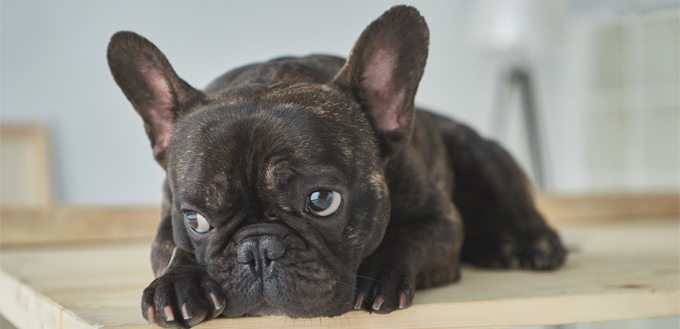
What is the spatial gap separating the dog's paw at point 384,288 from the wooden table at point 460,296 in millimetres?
20

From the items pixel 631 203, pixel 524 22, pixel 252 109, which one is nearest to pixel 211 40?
pixel 524 22

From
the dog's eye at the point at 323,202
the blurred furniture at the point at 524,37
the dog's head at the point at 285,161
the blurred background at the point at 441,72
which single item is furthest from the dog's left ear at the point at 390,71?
the blurred furniture at the point at 524,37

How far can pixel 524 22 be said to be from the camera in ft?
15.5

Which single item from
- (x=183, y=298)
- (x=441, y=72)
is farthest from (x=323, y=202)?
(x=441, y=72)

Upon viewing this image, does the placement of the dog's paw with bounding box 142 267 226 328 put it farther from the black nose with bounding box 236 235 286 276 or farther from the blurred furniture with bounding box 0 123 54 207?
the blurred furniture with bounding box 0 123 54 207

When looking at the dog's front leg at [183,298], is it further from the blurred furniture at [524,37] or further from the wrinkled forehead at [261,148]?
the blurred furniture at [524,37]

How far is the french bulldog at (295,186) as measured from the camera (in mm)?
1170

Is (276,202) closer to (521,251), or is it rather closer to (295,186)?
(295,186)

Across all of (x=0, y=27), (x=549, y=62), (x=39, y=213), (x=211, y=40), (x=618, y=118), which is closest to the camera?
(x=39, y=213)

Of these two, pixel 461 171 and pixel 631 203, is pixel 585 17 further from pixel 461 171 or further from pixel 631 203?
pixel 461 171

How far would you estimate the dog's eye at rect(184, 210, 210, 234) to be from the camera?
4.19 feet

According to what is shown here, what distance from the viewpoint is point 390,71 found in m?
1.50

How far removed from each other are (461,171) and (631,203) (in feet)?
6.76

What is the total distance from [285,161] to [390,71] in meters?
0.40
